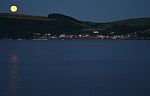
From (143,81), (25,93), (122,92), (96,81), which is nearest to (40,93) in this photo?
(25,93)

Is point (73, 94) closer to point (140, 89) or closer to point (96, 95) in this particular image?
point (96, 95)

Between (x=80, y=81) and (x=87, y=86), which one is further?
(x=80, y=81)

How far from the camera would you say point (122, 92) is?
33750 millimetres

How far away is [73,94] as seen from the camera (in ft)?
107

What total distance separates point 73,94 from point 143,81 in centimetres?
1067

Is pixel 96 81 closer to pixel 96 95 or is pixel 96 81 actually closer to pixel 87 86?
pixel 87 86

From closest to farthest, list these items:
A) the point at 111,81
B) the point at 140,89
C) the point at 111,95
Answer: the point at 111,95 → the point at 140,89 → the point at 111,81

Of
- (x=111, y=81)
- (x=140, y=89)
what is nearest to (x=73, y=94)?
(x=140, y=89)

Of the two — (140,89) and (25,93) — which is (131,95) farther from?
(25,93)

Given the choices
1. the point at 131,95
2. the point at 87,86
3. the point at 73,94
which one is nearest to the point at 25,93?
the point at 73,94

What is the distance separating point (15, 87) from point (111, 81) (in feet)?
33.3

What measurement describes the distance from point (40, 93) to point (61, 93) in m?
1.78

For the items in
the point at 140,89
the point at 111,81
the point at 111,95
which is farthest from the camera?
the point at 111,81

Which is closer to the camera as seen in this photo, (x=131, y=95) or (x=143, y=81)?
(x=131, y=95)
